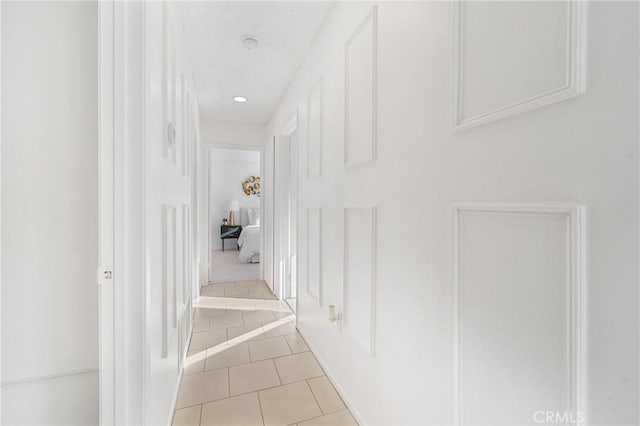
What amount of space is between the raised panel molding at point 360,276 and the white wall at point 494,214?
11mm

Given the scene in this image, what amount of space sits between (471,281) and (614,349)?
285mm

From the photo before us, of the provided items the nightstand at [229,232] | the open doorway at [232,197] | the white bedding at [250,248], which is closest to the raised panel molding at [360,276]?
the white bedding at [250,248]

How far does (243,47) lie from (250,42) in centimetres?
10

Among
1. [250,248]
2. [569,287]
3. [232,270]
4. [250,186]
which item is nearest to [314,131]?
[569,287]

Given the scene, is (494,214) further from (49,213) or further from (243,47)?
(243,47)

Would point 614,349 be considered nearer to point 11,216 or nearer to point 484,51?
point 484,51

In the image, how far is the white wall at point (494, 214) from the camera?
449mm

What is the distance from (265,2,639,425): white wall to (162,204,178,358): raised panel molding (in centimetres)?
87

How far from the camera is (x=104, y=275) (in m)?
0.84

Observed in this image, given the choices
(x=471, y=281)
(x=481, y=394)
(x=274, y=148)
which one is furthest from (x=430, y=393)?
(x=274, y=148)

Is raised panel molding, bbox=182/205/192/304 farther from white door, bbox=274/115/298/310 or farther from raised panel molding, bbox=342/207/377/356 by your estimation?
white door, bbox=274/115/298/310

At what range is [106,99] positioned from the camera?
83cm

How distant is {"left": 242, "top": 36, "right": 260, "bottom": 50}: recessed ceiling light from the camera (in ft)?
6.03

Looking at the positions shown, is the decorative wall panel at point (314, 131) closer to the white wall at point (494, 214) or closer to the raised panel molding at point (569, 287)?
the white wall at point (494, 214)
